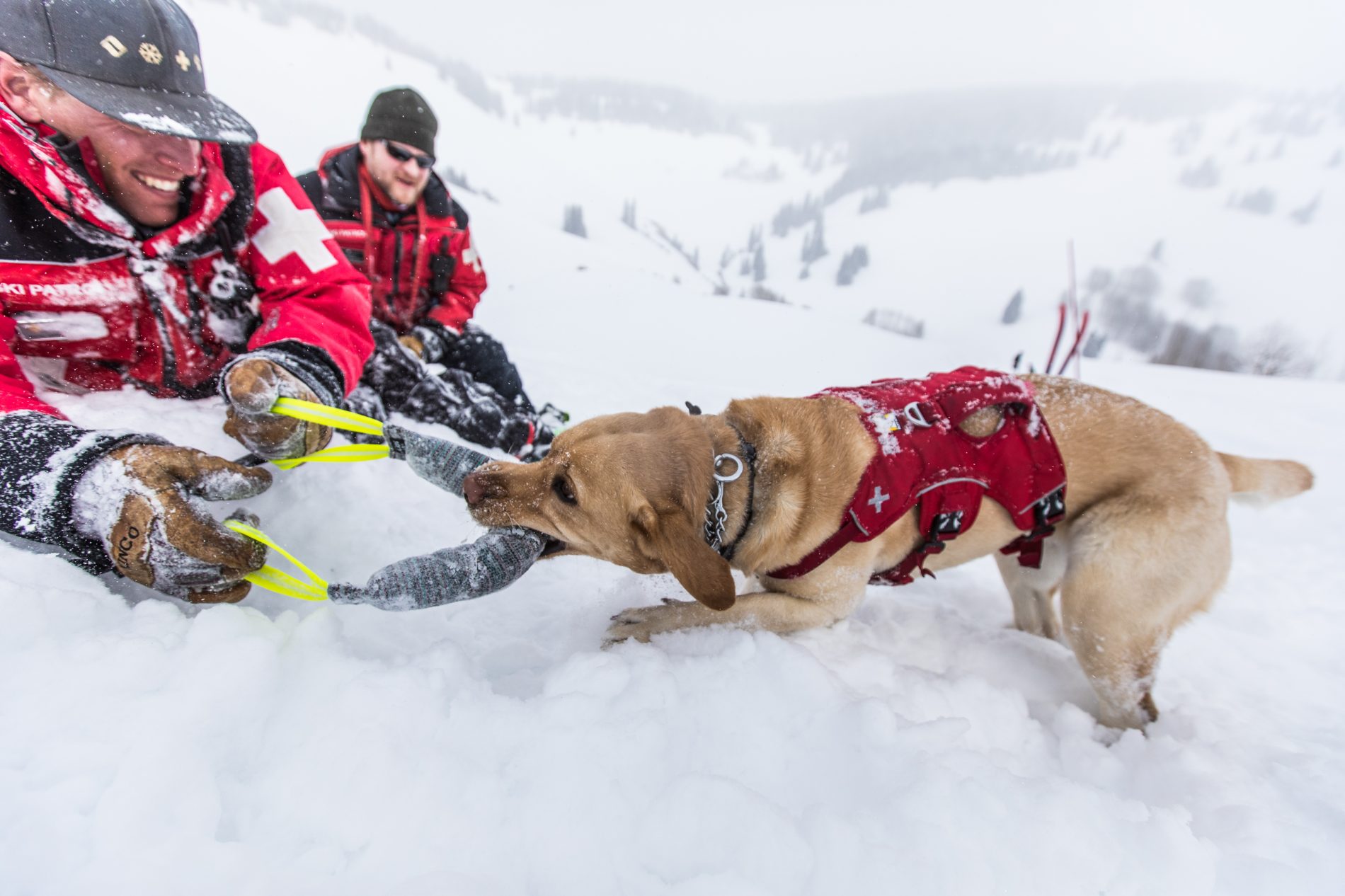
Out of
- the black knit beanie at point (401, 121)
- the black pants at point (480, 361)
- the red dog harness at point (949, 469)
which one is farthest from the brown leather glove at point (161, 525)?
the black knit beanie at point (401, 121)

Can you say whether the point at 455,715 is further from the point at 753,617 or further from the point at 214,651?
the point at 753,617

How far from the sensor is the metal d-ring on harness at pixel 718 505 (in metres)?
2.52

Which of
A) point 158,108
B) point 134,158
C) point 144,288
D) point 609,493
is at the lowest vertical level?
point 609,493

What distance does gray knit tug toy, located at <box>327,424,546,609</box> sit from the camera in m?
1.86

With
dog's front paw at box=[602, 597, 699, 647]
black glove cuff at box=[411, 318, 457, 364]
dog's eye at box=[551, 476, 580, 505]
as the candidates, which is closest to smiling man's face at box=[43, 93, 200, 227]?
dog's eye at box=[551, 476, 580, 505]

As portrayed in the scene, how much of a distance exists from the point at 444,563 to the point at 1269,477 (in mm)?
4401

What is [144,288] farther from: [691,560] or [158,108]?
[691,560]

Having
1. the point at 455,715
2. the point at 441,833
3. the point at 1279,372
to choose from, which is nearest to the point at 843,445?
the point at 455,715

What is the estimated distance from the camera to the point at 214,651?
5.27 feet

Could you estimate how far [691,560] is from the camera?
2.18 m

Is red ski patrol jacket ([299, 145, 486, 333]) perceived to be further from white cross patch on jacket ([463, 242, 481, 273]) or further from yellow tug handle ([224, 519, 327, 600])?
yellow tug handle ([224, 519, 327, 600])

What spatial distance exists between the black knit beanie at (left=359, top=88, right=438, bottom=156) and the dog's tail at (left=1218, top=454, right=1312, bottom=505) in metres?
6.70

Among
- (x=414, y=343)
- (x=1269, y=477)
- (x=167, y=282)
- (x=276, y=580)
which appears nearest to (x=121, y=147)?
(x=167, y=282)

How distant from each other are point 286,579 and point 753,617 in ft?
6.63
